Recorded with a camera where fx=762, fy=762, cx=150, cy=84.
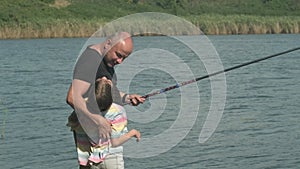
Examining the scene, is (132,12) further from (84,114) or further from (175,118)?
(84,114)

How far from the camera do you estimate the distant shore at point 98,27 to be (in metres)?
46.3

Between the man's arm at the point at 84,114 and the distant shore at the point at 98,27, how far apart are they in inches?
1479

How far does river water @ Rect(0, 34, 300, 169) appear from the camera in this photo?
11781mm

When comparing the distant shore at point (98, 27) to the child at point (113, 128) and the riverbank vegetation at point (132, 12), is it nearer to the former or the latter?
the riverbank vegetation at point (132, 12)

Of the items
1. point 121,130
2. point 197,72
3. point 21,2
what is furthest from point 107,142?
point 21,2

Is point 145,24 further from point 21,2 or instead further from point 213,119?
point 213,119

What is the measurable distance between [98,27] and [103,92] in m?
41.2

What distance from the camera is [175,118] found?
15352 millimetres

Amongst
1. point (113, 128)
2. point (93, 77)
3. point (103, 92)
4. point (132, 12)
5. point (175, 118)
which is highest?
point (93, 77)

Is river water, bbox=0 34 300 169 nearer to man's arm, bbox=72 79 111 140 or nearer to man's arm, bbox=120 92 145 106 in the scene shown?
man's arm, bbox=120 92 145 106

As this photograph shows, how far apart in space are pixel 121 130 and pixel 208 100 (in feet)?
39.8

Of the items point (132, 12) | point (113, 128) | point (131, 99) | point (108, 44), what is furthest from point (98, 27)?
point (108, 44)

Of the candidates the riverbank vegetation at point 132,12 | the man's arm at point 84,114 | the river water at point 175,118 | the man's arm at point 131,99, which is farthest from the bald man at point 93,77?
the riverbank vegetation at point 132,12

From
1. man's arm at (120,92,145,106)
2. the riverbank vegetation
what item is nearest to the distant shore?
the riverbank vegetation
